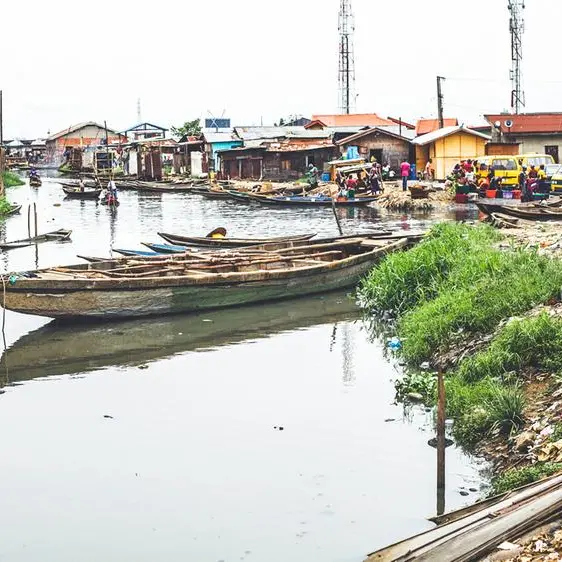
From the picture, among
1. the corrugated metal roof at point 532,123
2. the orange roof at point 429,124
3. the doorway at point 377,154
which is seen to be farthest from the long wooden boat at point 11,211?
the orange roof at point 429,124

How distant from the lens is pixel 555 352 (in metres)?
8.16

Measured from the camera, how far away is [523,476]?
6.05 meters

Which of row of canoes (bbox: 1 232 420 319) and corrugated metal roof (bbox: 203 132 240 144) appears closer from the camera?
row of canoes (bbox: 1 232 420 319)

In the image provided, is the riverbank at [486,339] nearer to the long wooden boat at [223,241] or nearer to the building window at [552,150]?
the long wooden boat at [223,241]

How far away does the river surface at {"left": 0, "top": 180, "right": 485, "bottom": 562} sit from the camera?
6430mm

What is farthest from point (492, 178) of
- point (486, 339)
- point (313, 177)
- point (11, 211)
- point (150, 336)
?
point (486, 339)

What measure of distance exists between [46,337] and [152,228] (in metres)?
16.5

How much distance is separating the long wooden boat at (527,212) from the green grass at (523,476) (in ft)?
48.6

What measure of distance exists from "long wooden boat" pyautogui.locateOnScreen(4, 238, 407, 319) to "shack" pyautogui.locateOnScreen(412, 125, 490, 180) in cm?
Answer: 2284

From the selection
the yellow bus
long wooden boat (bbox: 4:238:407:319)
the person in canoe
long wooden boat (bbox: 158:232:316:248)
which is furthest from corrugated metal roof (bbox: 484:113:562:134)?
long wooden boat (bbox: 4:238:407:319)

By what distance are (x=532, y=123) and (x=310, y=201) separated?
10669 millimetres

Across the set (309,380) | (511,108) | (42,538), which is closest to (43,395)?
(309,380)

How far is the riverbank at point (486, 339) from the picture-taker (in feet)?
23.4

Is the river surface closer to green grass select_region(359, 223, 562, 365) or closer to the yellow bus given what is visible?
green grass select_region(359, 223, 562, 365)
